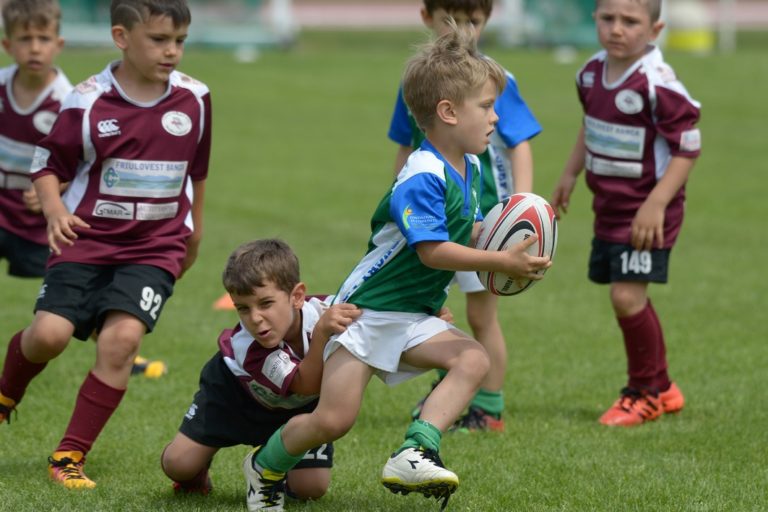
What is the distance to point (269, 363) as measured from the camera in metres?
4.47

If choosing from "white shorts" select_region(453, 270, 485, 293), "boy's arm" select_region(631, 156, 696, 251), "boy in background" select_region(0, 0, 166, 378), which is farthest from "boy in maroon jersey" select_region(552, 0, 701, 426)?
"boy in background" select_region(0, 0, 166, 378)

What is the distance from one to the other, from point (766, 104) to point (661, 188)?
50.6 feet

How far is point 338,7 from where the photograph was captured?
4331 cm

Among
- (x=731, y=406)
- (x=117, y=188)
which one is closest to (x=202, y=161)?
(x=117, y=188)

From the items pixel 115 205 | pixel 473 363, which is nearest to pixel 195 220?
pixel 115 205

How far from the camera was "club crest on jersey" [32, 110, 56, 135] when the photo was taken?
6.54 m

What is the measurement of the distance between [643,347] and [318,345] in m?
2.29

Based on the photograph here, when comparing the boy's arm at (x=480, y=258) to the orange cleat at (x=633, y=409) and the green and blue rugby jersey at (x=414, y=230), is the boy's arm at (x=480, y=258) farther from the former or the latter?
the orange cleat at (x=633, y=409)

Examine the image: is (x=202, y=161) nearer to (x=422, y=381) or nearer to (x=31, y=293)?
(x=422, y=381)

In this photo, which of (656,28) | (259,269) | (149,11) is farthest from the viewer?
(656,28)

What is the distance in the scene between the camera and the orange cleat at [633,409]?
19.6 feet

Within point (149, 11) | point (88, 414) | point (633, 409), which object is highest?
point (149, 11)

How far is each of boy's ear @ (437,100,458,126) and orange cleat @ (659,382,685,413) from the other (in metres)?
2.37

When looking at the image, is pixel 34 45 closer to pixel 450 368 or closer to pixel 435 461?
pixel 450 368
